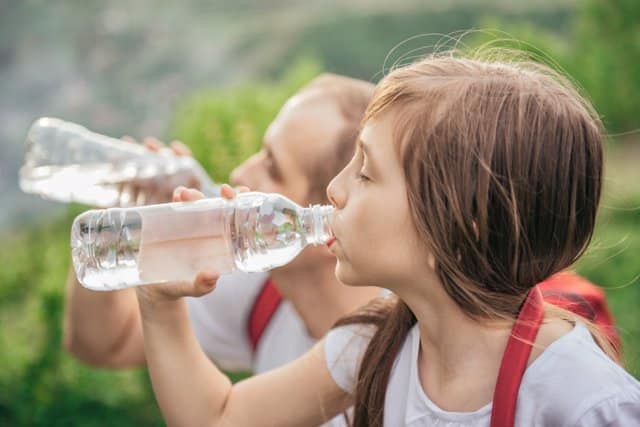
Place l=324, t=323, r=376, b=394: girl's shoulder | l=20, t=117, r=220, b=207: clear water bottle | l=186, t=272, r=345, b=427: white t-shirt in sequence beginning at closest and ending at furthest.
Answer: l=324, t=323, r=376, b=394: girl's shoulder < l=186, t=272, r=345, b=427: white t-shirt < l=20, t=117, r=220, b=207: clear water bottle

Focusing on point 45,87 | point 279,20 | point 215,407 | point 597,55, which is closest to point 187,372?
point 215,407

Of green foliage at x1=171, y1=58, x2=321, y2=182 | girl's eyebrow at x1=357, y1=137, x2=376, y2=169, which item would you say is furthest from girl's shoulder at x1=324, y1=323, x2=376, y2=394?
green foliage at x1=171, y1=58, x2=321, y2=182

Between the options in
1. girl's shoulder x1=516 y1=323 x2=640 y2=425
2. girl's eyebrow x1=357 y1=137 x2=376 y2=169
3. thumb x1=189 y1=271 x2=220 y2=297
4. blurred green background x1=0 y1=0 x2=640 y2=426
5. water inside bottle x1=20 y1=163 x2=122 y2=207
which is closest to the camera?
girl's shoulder x1=516 y1=323 x2=640 y2=425

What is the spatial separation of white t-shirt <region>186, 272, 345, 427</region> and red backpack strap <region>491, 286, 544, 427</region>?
33.7 inches

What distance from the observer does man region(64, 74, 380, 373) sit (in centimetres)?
246

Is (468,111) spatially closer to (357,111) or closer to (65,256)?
(357,111)

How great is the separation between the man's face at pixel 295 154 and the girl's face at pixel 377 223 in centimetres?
68

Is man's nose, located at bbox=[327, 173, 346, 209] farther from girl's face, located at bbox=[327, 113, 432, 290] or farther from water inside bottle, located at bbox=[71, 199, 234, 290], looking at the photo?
water inside bottle, located at bbox=[71, 199, 234, 290]

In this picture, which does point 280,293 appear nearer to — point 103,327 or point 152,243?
point 103,327

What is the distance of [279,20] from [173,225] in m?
6.66

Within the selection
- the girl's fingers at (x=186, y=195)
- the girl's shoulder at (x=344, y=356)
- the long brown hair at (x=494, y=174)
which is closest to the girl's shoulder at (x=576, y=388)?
the long brown hair at (x=494, y=174)

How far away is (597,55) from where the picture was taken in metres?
6.33

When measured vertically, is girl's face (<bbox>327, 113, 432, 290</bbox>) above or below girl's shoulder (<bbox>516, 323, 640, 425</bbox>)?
above

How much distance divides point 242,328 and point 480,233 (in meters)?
1.14
